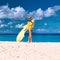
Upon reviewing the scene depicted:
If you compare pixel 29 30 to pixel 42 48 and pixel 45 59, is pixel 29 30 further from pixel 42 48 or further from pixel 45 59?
pixel 45 59

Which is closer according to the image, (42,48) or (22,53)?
(22,53)

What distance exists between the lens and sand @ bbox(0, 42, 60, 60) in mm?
10359

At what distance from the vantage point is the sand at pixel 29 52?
34.0 feet

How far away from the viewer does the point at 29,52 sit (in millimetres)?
10883

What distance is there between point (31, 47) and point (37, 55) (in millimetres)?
1189

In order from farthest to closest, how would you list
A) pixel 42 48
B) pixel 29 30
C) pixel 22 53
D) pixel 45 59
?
pixel 29 30, pixel 42 48, pixel 22 53, pixel 45 59

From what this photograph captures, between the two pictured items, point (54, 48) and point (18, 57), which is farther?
point (54, 48)

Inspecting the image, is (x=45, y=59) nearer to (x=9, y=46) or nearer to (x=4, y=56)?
(x=4, y=56)

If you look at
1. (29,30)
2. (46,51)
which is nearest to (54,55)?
(46,51)

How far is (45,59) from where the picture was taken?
10.1 m

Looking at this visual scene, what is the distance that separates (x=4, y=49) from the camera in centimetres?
1144

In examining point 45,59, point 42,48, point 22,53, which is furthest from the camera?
point 42,48

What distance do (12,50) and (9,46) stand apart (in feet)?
2.57

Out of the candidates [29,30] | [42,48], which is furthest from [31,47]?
[29,30]
